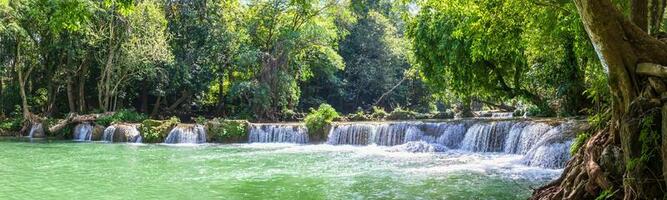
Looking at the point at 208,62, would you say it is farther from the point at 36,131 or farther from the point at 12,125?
the point at 12,125

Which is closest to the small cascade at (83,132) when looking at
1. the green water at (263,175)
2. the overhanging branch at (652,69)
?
the green water at (263,175)

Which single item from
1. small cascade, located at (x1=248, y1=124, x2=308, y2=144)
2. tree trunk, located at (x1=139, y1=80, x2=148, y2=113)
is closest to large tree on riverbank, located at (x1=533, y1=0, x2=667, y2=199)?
small cascade, located at (x1=248, y1=124, x2=308, y2=144)

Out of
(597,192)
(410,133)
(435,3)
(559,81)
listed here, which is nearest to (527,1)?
(435,3)

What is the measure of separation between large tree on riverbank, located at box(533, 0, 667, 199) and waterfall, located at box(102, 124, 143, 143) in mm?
20845

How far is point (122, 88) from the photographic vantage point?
29578 millimetres

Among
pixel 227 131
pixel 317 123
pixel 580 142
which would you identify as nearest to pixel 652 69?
pixel 580 142

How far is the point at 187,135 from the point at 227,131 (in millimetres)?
1561

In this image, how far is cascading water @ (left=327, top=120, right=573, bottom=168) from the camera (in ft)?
44.6

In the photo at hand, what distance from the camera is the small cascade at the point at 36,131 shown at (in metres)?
25.5

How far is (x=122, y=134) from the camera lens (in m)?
23.7

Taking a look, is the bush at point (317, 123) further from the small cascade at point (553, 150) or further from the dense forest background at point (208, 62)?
the small cascade at point (553, 150)

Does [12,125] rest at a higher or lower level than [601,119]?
higher

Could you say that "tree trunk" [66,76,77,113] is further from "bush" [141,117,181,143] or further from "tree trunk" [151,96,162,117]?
"bush" [141,117,181,143]

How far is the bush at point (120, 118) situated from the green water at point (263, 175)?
21.5 feet
